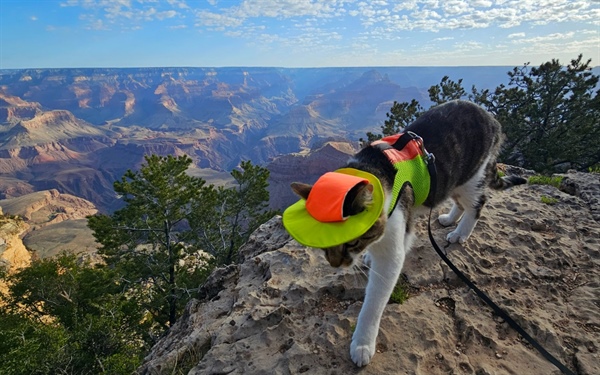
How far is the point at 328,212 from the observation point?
249 centimetres

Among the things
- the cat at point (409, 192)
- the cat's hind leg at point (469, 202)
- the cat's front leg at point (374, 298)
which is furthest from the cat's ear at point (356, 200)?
the cat's hind leg at point (469, 202)

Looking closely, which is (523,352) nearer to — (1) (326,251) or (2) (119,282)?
(1) (326,251)

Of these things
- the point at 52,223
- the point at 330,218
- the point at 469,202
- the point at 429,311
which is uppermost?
the point at 330,218

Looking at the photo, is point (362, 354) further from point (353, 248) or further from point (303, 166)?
point (303, 166)

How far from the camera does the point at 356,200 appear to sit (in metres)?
2.58

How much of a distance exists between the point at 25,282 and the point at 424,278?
2324cm

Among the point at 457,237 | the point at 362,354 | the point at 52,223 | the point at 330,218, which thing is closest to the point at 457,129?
the point at 457,237

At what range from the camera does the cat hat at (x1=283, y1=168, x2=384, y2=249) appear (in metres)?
2.47

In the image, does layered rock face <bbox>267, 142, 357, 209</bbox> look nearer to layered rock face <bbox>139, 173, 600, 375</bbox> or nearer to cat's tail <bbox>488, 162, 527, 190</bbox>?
layered rock face <bbox>139, 173, 600, 375</bbox>

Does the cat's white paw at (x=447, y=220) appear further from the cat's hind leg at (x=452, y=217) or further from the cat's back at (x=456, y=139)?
the cat's back at (x=456, y=139)

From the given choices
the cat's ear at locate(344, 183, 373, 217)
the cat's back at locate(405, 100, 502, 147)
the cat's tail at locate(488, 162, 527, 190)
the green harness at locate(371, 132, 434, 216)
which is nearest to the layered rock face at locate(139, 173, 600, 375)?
the cat's tail at locate(488, 162, 527, 190)

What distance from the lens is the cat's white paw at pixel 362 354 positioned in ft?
12.1

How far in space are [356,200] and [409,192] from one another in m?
1.44

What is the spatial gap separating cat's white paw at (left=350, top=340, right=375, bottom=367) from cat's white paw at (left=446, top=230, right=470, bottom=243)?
9.33 ft
